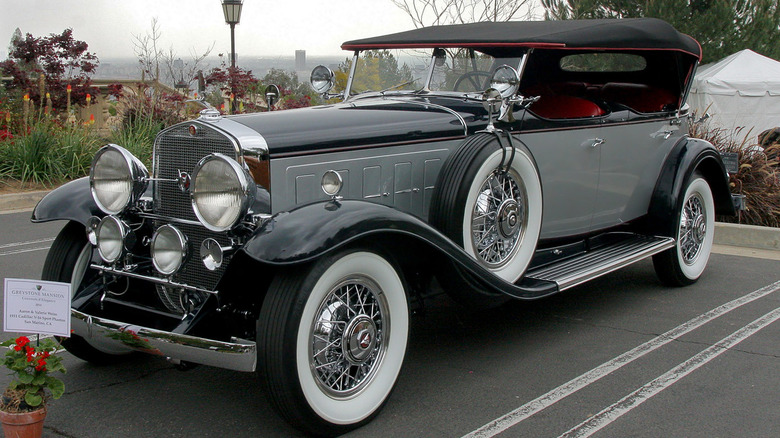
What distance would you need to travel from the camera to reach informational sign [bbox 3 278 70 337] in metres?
3.20

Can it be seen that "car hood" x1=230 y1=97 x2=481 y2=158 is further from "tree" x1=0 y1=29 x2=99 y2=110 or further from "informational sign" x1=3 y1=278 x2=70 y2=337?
"tree" x1=0 y1=29 x2=99 y2=110

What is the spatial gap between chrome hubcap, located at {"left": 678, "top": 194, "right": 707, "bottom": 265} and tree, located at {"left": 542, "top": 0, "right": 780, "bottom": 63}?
9875mm

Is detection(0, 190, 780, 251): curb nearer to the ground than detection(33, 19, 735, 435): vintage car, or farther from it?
nearer to the ground

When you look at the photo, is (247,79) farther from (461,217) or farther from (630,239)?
(461,217)

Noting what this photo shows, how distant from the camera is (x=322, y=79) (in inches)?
226

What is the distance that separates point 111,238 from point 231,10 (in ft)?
32.4

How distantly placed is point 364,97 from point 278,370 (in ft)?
8.33

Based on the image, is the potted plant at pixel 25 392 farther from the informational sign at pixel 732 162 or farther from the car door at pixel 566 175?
the informational sign at pixel 732 162

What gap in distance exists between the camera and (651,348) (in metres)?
4.54

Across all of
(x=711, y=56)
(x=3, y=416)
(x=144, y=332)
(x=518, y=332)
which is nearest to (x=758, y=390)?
(x=518, y=332)

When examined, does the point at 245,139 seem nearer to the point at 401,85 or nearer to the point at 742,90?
the point at 401,85

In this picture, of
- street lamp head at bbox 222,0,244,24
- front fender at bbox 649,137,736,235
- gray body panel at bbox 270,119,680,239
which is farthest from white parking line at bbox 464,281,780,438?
street lamp head at bbox 222,0,244,24

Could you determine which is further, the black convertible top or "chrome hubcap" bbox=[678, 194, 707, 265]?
"chrome hubcap" bbox=[678, 194, 707, 265]

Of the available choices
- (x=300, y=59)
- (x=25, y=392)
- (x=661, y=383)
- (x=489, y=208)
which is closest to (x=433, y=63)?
(x=489, y=208)
